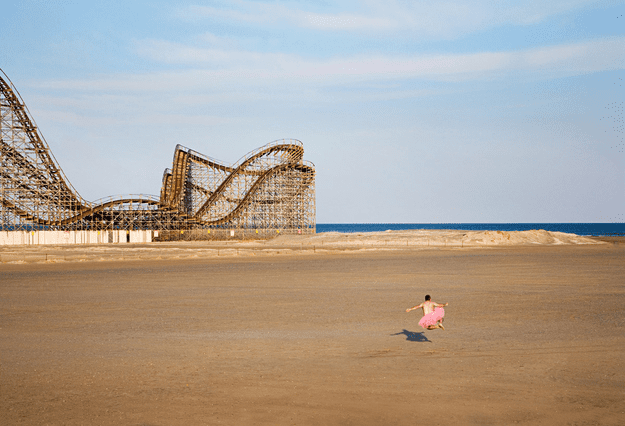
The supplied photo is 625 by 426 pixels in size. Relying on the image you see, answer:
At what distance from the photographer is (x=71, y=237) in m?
47.0

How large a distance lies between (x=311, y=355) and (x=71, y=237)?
44.3 m

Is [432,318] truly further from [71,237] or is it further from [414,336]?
[71,237]

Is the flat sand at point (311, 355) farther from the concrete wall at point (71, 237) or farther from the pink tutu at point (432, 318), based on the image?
the concrete wall at point (71, 237)

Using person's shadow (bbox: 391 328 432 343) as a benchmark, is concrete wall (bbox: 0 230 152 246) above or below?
above

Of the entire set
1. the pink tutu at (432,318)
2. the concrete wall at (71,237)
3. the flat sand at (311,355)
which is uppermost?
the concrete wall at (71,237)

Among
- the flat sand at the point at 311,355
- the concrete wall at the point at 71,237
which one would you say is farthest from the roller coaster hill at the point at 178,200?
the flat sand at the point at 311,355

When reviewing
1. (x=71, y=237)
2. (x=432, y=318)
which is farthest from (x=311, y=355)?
(x=71, y=237)

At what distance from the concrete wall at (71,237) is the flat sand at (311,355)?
32038 mm

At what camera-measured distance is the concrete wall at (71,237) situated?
145ft

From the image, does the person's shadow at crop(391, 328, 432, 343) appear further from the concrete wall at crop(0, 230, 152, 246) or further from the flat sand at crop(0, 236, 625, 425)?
the concrete wall at crop(0, 230, 152, 246)

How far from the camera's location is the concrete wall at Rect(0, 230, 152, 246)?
145 ft

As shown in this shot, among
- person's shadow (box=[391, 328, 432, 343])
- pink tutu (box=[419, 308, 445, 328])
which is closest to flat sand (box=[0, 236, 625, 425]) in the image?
person's shadow (box=[391, 328, 432, 343])

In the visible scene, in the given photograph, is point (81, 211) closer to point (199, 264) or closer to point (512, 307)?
point (199, 264)

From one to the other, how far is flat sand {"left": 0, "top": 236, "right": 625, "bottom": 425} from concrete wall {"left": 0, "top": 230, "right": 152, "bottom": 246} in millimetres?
32038
